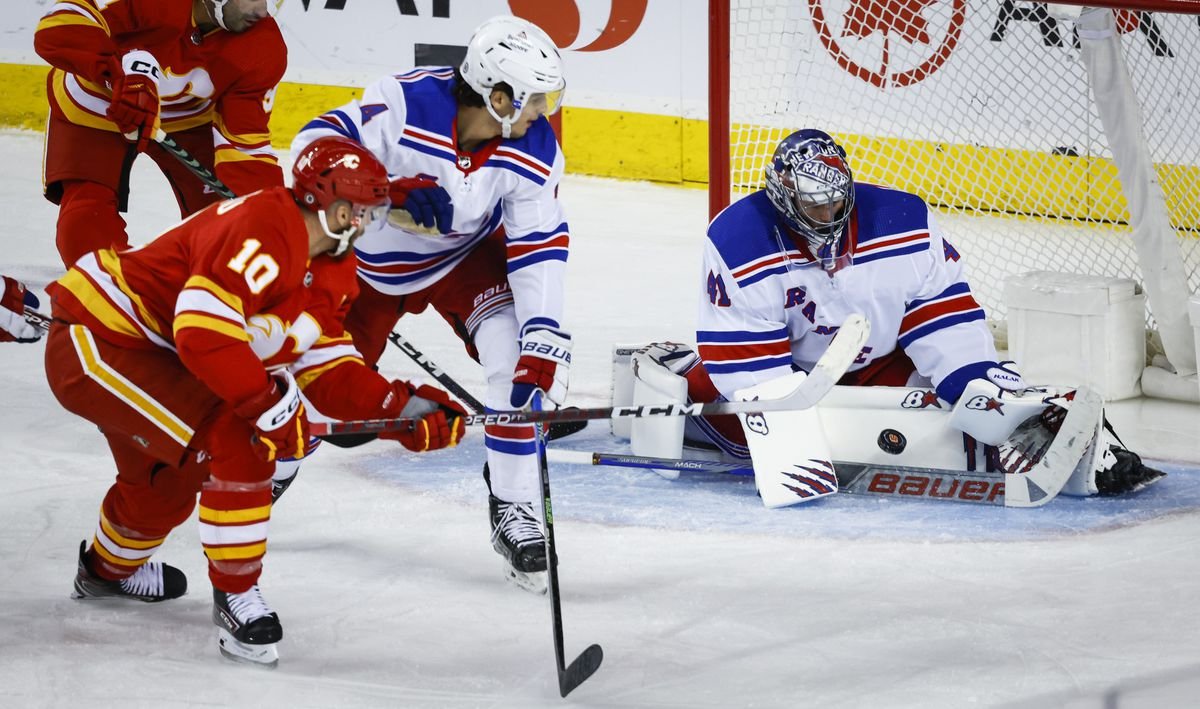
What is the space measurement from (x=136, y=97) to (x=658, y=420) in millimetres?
1400

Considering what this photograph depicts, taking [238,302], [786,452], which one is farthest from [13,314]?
[786,452]

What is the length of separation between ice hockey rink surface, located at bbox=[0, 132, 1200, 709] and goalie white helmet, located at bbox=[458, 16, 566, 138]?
92cm

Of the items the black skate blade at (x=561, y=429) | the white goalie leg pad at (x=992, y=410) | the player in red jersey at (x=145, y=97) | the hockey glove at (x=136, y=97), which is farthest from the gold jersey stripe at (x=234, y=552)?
the white goalie leg pad at (x=992, y=410)

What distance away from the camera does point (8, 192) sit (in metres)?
6.09

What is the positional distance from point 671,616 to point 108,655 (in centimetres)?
98

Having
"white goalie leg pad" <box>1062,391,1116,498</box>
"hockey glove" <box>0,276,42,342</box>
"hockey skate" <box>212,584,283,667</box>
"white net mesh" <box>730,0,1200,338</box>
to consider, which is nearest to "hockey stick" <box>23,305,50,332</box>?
"hockey glove" <box>0,276,42,342</box>

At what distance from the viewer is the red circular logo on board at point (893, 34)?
543cm

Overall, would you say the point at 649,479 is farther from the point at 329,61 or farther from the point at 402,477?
the point at 329,61

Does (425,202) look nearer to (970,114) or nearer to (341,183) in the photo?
(341,183)

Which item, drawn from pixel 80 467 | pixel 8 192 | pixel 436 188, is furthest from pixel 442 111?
pixel 8 192

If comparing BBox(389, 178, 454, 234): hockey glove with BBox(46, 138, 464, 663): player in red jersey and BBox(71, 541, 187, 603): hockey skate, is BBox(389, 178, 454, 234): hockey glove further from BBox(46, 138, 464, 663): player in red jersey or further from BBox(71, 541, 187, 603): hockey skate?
BBox(71, 541, 187, 603): hockey skate

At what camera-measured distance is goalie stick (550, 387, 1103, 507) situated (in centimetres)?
342

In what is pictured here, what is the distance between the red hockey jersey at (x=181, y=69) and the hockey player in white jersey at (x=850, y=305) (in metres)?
1.11

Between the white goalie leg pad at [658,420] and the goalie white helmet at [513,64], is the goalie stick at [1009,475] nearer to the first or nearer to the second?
the white goalie leg pad at [658,420]
